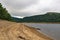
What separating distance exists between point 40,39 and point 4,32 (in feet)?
11.7

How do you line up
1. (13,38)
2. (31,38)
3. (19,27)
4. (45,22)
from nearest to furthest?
(13,38) < (31,38) < (19,27) < (45,22)

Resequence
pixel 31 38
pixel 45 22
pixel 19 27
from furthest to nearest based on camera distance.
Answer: pixel 45 22, pixel 19 27, pixel 31 38

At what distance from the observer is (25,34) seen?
19.3 meters

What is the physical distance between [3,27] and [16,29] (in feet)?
4.17

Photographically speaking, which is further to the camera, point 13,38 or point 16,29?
point 16,29

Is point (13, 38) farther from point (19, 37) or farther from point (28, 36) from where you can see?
point (28, 36)

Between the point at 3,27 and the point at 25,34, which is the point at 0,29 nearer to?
the point at 3,27

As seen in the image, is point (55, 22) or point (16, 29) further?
point (55, 22)

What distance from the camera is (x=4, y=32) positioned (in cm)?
1816

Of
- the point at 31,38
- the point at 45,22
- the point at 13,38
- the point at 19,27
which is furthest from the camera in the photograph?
the point at 45,22

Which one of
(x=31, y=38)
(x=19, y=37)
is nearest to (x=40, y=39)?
(x=31, y=38)

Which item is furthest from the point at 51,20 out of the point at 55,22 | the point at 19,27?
the point at 19,27

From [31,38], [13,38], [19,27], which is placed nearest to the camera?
[13,38]

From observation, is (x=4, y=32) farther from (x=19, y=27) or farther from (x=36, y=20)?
(x=36, y=20)
